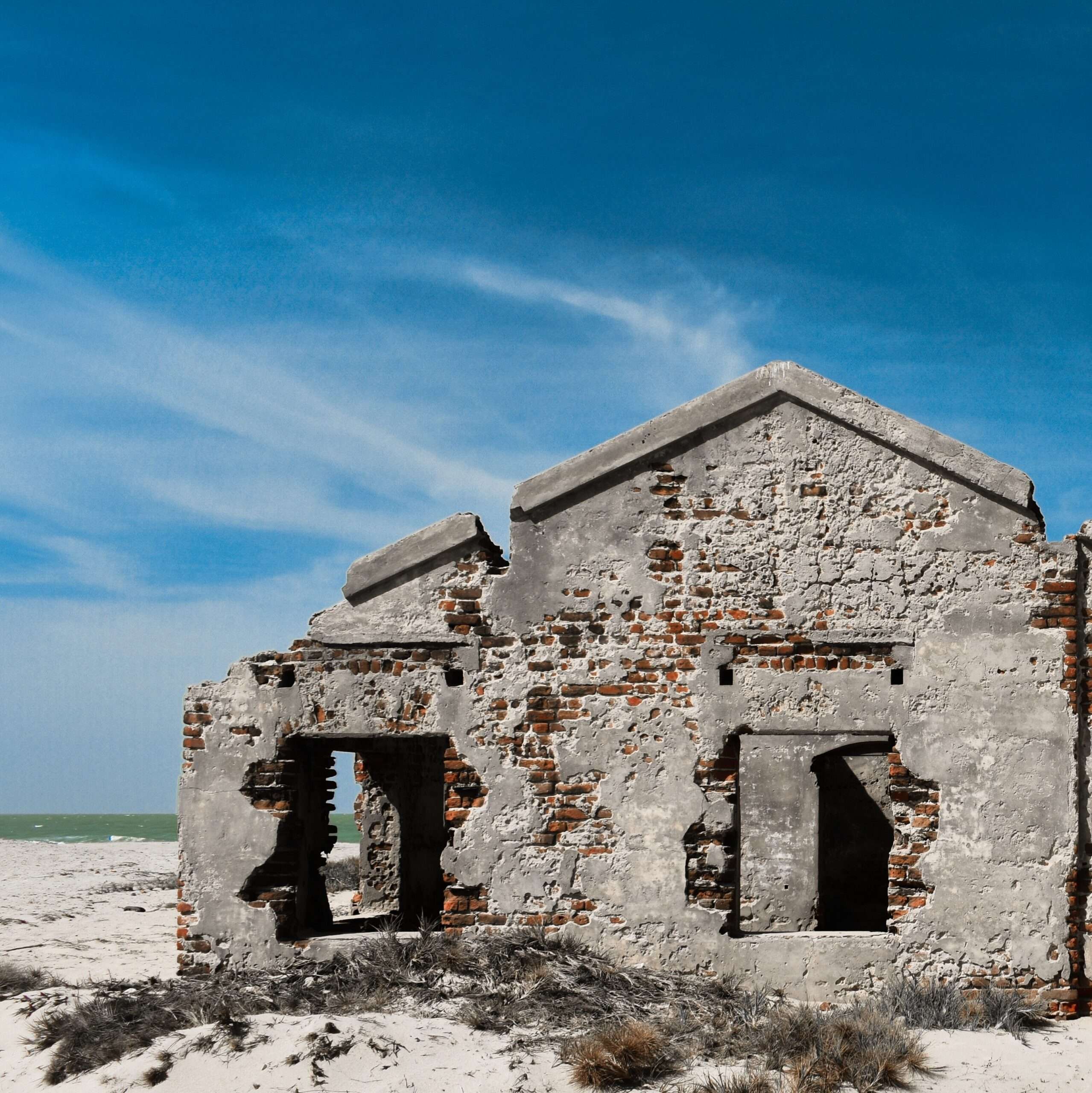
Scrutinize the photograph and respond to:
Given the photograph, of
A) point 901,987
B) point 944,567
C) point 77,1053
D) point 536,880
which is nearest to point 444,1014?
point 536,880

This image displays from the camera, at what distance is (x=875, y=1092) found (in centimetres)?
575

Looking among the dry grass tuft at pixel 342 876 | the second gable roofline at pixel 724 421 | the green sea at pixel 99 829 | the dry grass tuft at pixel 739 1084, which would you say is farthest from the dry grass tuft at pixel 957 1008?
the green sea at pixel 99 829

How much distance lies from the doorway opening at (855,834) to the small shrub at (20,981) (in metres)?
8.62

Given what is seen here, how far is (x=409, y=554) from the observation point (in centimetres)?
776

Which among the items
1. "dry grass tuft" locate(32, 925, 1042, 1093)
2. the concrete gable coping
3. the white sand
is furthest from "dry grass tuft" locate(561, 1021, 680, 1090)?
the concrete gable coping

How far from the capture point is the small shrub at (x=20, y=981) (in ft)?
24.4

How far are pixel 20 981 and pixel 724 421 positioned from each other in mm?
6615

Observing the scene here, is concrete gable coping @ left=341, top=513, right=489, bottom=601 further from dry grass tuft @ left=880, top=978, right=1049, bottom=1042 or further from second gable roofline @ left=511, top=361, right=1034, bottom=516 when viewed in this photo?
dry grass tuft @ left=880, top=978, right=1049, bottom=1042

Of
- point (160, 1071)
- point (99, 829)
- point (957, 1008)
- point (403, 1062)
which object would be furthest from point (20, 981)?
point (99, 829)

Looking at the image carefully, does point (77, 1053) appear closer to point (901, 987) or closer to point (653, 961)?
point (653, 961)

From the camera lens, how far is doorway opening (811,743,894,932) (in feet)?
42.4

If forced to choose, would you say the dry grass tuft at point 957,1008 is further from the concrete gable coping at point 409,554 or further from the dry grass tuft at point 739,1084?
the concrete gable coping at point 409,554

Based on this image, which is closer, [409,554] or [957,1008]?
[957,1008]

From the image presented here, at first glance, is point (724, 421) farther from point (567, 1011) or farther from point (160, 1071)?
point (160, 1071)
